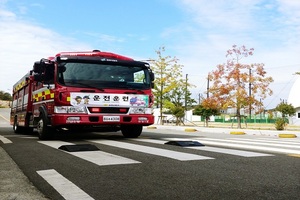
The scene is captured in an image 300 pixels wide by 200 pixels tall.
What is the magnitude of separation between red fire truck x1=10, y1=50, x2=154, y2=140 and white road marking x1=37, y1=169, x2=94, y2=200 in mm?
4743

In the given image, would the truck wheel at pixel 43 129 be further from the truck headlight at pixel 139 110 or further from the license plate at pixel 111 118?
the truck headlight at pixel 139 110

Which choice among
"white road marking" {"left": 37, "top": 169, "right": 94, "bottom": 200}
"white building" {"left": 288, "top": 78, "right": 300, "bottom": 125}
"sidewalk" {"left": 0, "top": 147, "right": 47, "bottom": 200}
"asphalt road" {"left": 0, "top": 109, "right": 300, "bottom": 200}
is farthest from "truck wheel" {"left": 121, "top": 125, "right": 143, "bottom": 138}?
"white building" {"left": 288, "top": 78, "right": 300, "bottom": 125}

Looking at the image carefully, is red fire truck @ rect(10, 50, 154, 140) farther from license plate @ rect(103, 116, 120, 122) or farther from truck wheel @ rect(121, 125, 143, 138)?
truck wheel @ rect(121, 125, 143, 138)

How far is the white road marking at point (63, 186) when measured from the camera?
3314 mm

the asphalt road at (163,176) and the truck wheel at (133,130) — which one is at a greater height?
the truck wheel at (133,130)

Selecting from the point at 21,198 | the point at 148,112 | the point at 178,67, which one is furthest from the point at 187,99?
the point at 21,198

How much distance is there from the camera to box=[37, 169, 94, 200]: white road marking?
331 cm

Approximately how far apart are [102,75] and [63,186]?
635 cm

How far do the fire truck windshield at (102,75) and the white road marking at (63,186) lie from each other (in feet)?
16.5

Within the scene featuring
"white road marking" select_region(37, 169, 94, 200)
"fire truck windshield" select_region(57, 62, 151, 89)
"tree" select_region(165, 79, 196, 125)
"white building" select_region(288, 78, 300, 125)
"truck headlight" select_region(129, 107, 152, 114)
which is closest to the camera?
Result: "white road marking" select_region(37, 169, 94, 200)

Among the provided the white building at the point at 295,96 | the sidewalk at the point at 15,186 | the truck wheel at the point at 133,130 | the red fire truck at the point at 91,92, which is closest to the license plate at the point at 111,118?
the red fire truck at the point at 91,92

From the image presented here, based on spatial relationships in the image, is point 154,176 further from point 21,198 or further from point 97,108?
point 97,108

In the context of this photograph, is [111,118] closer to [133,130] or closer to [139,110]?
[139,110]

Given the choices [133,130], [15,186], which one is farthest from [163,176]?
[133,130]
